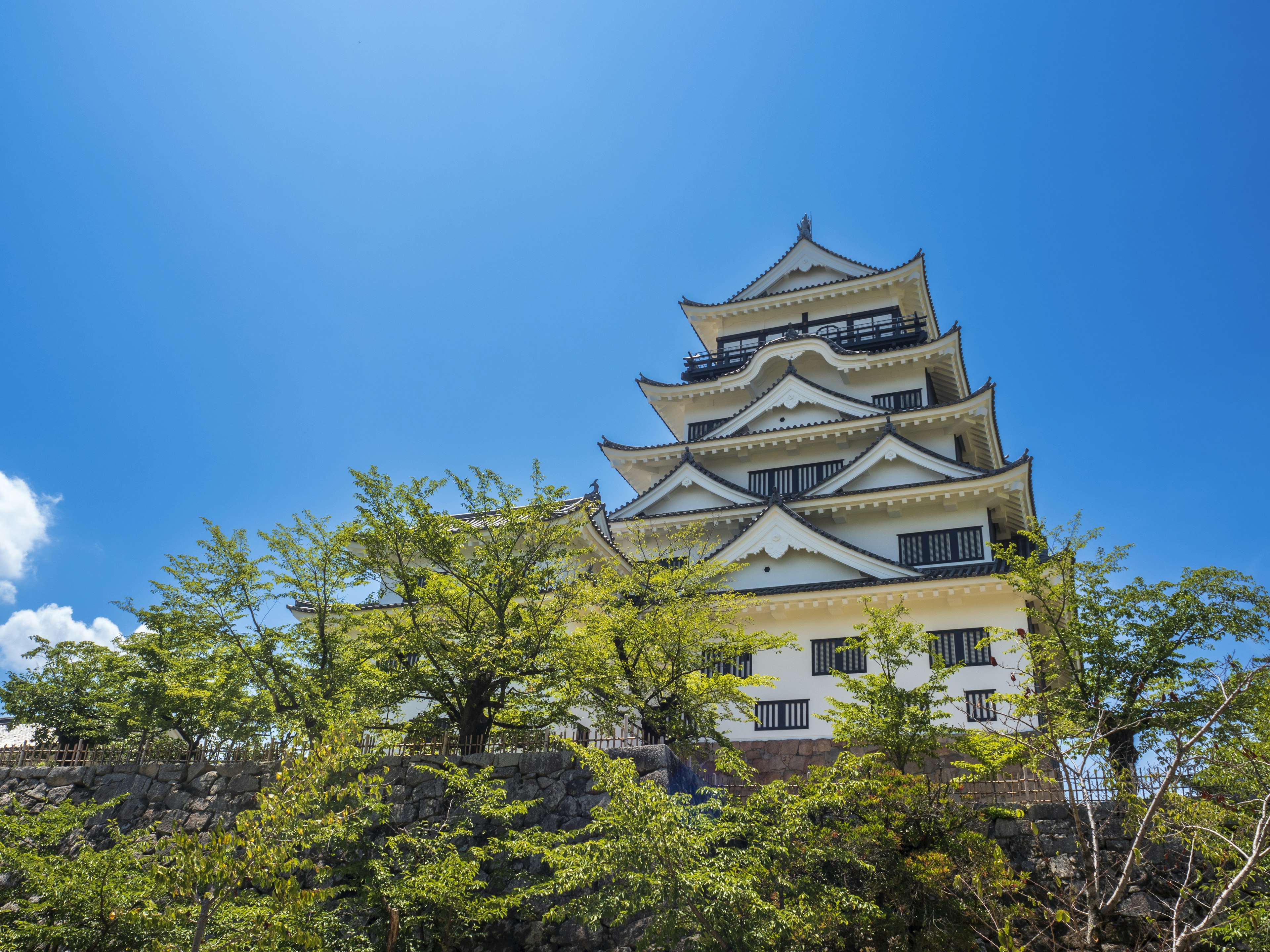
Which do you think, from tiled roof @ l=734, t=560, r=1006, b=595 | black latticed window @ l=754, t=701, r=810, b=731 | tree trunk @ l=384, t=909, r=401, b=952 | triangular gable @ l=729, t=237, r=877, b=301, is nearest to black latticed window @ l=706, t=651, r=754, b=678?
black latticed window @ l=754, t=701, r=810, b=731

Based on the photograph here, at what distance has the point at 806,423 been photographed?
26812mm

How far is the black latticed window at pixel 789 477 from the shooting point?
25.9 meters

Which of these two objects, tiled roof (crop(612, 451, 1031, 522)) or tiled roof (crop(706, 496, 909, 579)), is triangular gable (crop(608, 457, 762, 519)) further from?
tiled roof (crop(706, 496, 909, 579))

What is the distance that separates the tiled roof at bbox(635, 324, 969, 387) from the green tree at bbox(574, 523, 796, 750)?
568 inches

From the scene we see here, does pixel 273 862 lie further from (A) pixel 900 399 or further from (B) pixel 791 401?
(A) pixel 900 399

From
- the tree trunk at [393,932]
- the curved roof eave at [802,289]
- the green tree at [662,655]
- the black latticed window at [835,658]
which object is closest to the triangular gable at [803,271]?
the curved roof eave at [802,289]

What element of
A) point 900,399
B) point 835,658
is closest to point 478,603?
point 835,658

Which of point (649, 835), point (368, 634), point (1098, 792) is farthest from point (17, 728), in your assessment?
point (1098, 792)

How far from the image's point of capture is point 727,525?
24.9 metres

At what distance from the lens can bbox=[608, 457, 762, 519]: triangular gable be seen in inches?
1003

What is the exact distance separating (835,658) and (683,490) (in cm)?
834

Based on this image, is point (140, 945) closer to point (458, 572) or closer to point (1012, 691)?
point (458, 572)

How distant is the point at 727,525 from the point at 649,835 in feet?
54.3

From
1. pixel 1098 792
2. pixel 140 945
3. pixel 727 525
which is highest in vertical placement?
pixel 727 525
